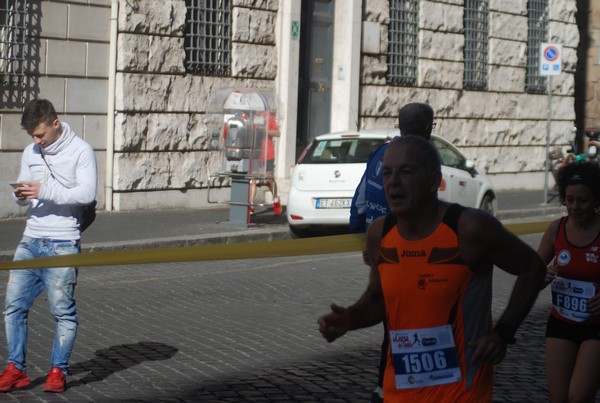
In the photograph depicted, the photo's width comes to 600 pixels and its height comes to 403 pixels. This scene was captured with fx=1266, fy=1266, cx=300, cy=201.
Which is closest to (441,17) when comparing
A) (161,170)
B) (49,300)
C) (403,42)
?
(403,42)

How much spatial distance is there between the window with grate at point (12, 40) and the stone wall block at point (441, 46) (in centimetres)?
1013

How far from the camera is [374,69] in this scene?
936 inches

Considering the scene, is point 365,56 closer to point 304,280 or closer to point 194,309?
point 304,280

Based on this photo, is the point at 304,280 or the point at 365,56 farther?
the point at 365,56

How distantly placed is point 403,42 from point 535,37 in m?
5.86

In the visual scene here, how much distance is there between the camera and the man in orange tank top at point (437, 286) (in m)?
4.19

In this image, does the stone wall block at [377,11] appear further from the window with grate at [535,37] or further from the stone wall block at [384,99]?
the window with grate at [535,37]

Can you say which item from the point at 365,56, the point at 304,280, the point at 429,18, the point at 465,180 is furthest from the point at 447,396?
the point at 429,18

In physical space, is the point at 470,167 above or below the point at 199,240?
above

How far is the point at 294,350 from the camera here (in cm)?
873

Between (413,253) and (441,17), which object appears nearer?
(413,253)

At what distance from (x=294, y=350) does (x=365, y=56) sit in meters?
15.4

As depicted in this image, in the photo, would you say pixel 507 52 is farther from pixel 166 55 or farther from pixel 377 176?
pixel 377 176

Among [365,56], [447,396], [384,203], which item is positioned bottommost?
[447,396]
